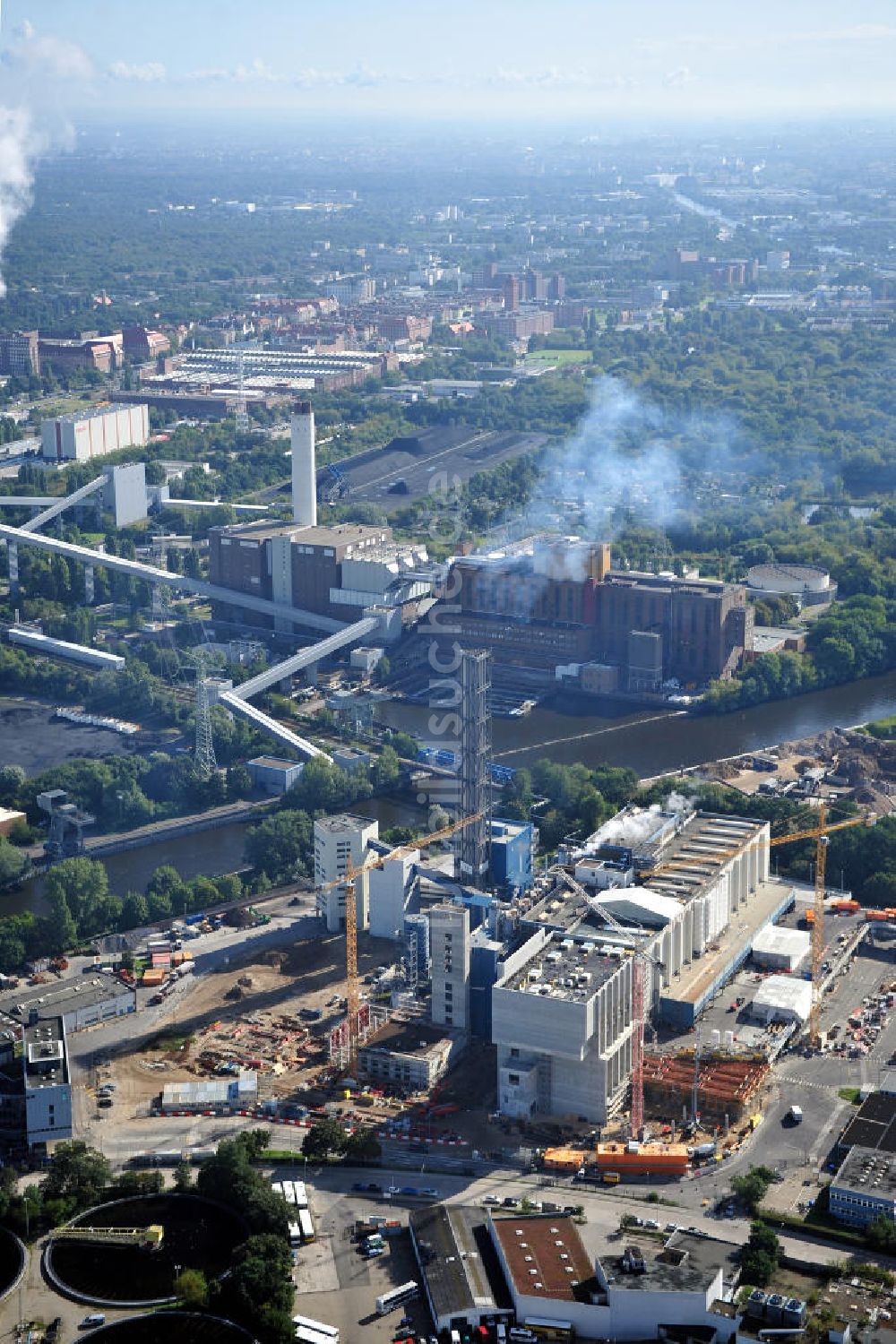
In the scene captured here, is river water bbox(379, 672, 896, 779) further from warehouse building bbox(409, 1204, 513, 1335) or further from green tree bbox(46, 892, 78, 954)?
warehouse building bbox(409, 1204, 513, 1335)

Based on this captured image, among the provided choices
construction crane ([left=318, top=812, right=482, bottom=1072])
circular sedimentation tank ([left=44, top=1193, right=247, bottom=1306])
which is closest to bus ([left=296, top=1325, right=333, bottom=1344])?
circular sedimentation tank ([left=44, top=1193, right=247, bottom=1306])

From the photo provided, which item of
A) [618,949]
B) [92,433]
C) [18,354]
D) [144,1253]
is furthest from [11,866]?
[18,354]

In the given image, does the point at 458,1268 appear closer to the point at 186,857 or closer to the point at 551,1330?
the point at 551,1330

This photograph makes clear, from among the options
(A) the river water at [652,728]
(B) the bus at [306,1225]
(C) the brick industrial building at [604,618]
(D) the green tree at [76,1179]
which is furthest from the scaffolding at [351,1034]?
(C) the brick industrial building at [604,618]

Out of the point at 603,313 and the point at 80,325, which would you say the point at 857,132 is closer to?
the point at 603,313

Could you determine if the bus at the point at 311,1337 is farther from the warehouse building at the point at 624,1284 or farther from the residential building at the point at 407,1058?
the residential building at the point at 407,1058

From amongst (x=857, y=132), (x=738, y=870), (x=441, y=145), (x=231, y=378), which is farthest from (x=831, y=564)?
(x=441, y=145)
